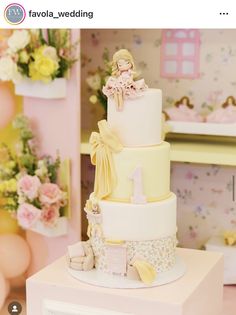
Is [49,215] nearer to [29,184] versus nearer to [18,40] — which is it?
[29,184]

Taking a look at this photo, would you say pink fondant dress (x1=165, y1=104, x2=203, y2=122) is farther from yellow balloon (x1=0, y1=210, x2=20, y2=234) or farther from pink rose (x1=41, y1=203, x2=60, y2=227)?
yellow balloon (x1=0, y1=210, x2=20, y2=234)

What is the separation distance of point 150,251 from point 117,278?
0.34 feet

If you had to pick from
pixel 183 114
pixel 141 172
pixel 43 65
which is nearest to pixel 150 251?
pixel 141 172

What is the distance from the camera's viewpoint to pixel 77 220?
2.44m

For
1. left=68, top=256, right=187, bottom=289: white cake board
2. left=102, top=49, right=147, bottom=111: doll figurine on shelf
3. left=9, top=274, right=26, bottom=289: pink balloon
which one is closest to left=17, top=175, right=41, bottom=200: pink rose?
left=9, top=274, right=26, bottom=289: pink balloon

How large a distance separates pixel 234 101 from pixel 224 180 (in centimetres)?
33

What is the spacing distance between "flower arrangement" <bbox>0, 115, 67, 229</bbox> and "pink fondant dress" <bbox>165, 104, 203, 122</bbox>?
18.2 inches

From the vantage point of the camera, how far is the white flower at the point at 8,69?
2309 mm

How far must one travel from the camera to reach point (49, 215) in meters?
2.35

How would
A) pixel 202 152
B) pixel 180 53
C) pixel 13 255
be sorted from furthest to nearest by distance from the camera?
pixel 180 53 < pixel 13 255 < pixel 202 152

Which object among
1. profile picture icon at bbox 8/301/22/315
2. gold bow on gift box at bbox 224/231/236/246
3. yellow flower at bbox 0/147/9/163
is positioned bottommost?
profile picture icon at bbox 8/301/22/315

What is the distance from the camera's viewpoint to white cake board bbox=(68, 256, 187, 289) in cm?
163

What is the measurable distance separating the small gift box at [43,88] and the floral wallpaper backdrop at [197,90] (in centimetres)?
46
